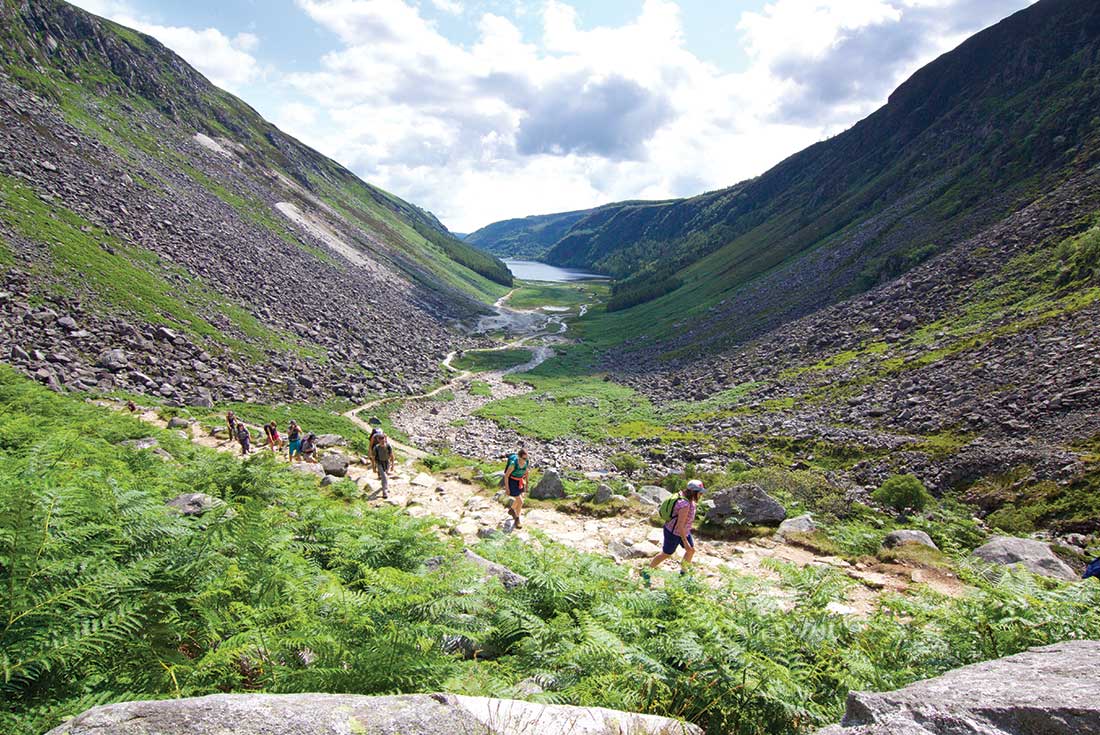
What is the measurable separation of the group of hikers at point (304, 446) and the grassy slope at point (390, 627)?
10.5m

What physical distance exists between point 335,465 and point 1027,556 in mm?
22848

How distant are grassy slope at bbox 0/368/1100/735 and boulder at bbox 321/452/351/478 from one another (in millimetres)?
12867

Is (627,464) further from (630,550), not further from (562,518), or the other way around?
(630,550)

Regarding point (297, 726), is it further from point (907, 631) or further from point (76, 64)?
point (76, 64)

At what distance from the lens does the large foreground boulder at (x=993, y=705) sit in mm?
3855

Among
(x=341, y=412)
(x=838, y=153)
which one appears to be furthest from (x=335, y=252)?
(x=838, y=153)

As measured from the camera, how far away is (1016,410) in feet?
80.1

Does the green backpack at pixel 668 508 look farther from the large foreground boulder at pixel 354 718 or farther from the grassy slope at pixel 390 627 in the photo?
the large foreground boulder at pixel 354 718

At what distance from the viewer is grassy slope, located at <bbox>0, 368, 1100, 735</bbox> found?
4301mm

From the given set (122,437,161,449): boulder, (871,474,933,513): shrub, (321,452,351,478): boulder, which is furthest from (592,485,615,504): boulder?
(122,437,161,449): boulder

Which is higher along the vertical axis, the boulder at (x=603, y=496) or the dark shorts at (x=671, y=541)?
the dark shorts at (x=671, y=541)

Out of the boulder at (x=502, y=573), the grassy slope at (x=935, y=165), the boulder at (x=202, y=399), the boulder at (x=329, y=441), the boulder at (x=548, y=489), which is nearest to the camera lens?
the boulder at (x=502, y=573)

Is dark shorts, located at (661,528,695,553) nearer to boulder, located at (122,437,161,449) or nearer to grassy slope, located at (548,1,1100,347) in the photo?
boulder, located at (122,437,161,449)

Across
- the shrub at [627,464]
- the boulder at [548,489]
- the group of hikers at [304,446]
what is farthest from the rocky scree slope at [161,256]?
the shrub at [627,464]
